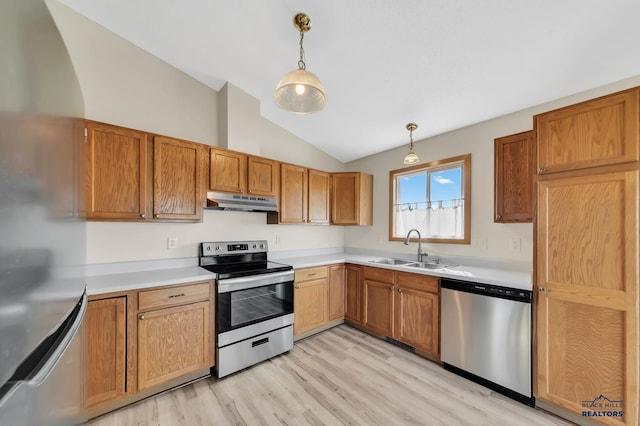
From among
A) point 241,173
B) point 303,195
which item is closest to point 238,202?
point 241,173

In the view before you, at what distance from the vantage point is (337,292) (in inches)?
128

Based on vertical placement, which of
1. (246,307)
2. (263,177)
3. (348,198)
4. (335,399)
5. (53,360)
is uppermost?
(263,177)

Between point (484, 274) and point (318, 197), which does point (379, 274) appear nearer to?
point (484, 274)

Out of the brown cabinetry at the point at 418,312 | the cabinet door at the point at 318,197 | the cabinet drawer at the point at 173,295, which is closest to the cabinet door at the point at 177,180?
the cabinet drawer at the point at 173,295

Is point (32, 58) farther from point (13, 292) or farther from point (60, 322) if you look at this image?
point (60, 322)

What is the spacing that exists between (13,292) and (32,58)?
1.58 ft

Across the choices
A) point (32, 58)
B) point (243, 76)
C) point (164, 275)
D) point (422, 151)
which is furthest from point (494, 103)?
point (164, 275)

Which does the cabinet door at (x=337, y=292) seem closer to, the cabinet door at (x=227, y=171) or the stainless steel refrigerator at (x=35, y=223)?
the cabinet door at (x=227, y=171)

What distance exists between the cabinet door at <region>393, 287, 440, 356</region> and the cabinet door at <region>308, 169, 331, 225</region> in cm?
141

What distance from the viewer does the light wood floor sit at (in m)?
1.76

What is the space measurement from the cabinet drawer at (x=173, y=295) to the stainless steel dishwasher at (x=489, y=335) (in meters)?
2.20

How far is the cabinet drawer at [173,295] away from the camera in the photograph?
1.89 m

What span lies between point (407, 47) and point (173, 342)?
298cm

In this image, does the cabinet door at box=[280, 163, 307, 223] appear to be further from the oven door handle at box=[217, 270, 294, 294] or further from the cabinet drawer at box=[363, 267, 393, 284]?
the cabinet drawer at box=[363, 267, 393, 284]
